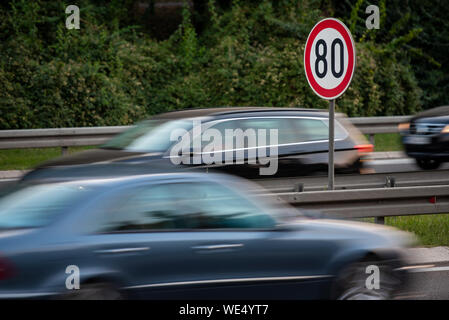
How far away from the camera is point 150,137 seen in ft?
31.4

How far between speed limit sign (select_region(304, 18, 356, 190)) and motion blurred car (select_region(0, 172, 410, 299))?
2433mm

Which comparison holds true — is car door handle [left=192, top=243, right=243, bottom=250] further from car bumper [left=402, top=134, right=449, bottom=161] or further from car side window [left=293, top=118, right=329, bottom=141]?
car bumper [left=402, top=134, right=449, bottom=161]

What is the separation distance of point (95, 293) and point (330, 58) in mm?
4533

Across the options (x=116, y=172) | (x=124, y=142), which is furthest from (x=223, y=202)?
(x=124, y=142)

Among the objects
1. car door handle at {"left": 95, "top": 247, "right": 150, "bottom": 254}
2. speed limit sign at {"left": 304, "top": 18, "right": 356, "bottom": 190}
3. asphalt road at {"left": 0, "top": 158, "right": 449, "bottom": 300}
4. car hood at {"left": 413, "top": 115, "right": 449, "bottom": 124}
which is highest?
speed limit sign at {"left": 304, "top": 18, "right": 356, "bottom": 190}

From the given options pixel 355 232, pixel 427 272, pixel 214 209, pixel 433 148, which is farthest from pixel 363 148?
pixel 214 209

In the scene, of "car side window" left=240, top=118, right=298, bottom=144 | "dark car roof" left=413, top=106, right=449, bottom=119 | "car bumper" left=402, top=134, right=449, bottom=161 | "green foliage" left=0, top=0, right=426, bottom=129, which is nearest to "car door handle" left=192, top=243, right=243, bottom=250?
"car side window" left=240, top=118, right=298, bottom=144

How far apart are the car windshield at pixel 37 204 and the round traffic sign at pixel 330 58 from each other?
3897 mm

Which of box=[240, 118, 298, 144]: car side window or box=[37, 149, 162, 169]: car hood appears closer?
box=[37, 149, 162, 169]: car hood

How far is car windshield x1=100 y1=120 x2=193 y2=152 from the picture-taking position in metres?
9.34

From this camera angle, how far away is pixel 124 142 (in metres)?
Result: 9.76

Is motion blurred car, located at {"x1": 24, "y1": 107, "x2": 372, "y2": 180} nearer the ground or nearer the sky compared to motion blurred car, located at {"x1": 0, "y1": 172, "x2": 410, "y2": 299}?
nearer the sky

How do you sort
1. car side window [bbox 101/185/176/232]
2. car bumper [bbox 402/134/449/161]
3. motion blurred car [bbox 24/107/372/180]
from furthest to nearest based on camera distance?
car bumper [bbox 402/134/449/161] → motion blurred car [bbox 24/107/372/180] → car side window [bbox 101/185/176/232]

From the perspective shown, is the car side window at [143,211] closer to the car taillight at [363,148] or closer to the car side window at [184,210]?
the car side window at [184,210]
